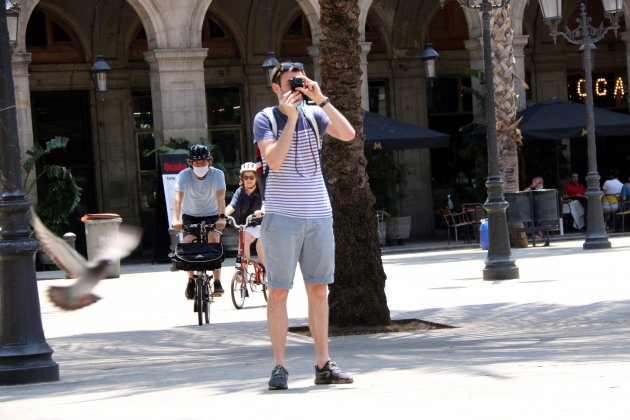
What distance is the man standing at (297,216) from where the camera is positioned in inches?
296

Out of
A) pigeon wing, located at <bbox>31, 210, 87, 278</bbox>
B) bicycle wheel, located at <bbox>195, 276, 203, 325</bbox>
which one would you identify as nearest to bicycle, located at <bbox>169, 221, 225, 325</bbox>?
bicycle wheel, located at <bbox>195, 276, 203, 325</bbox>

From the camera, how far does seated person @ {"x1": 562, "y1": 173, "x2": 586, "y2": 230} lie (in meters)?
28.4

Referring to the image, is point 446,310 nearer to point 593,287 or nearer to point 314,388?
point 593,287

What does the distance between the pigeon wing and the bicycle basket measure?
212 inches

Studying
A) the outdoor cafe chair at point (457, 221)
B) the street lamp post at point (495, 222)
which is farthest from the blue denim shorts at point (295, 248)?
the outdoor cafe chair at point (457, 221)

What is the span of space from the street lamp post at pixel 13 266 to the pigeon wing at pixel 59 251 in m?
1.85

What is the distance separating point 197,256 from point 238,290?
196 centimetres

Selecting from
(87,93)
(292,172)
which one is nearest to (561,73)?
(87,93)

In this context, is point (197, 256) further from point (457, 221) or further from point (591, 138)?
point (457, 221)

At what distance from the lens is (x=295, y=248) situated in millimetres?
7590

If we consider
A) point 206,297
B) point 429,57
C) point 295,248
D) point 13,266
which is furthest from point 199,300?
point 429,57

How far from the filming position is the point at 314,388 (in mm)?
7484

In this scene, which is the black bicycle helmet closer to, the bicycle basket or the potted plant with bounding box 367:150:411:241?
the bicycle basket

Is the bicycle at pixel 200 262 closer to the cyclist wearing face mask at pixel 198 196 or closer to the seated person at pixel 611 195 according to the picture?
the cyclist wearing face mask at pixel 198 196
